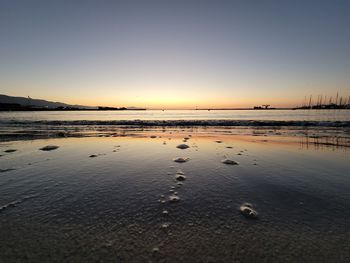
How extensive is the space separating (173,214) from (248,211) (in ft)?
4.46

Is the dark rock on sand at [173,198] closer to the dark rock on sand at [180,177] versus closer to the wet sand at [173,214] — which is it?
the wet sand at [173,214]

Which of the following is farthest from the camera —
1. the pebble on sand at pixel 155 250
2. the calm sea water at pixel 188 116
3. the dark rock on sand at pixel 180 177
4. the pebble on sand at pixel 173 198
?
the calm sea water at pixel 188 116

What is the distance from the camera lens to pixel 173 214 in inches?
149

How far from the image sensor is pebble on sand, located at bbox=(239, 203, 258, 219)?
3.76 metres

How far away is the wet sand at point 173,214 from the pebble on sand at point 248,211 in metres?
0.09

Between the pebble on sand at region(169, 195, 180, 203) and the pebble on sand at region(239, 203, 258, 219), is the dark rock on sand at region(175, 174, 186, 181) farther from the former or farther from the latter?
the pebble on sand at region(239, 203, 258, 219)

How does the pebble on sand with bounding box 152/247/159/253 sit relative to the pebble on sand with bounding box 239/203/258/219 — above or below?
above

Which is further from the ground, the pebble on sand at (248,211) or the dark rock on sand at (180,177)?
the pebble on sand at (248,211)

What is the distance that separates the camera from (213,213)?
3.81 metres

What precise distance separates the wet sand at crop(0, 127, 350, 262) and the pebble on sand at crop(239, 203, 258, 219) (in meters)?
0.09

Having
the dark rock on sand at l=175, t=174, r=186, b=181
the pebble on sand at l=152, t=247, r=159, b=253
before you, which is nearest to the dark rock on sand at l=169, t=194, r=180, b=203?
the dark rock on sand at l=175, t=174, r=186, b=181

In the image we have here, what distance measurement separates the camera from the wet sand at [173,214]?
2.71 metres

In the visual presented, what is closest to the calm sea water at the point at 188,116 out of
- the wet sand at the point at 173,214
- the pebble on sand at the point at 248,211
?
the wet sand at the point at 173,214

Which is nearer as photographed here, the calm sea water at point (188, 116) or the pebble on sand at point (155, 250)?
the pebble on sand at point (155, 250)
